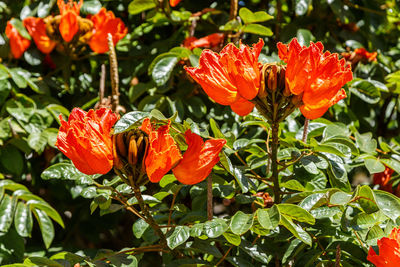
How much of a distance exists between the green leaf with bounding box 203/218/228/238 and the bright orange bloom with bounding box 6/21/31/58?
47.2 inches

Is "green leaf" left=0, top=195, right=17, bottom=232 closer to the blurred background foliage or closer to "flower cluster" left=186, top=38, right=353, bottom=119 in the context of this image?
the blurred background foliage

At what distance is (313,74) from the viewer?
43.7 inches

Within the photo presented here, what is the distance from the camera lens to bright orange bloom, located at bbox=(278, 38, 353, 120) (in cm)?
110

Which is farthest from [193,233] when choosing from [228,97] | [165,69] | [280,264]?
[165,69]

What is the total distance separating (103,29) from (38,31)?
0.77 ft

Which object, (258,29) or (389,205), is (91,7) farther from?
(389,205)

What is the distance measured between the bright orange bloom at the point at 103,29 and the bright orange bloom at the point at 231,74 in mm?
910

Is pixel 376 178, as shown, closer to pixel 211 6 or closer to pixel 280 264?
pixel 280 264

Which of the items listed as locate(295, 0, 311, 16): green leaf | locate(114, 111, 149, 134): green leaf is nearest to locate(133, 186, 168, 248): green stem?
locate(114, 111, 149, 134): green leaf

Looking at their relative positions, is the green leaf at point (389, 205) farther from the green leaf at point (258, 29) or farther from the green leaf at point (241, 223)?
the green leaf at point (258, 29)

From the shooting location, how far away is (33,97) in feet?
6.70

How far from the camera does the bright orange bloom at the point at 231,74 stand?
3.66ft

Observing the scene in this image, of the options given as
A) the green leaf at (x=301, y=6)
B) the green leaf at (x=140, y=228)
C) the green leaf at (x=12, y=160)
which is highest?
the green leaf at (x=301, y=6)

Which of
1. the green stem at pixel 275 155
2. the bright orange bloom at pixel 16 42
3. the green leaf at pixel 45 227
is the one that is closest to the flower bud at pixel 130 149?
the green stem at pixel 275 155
